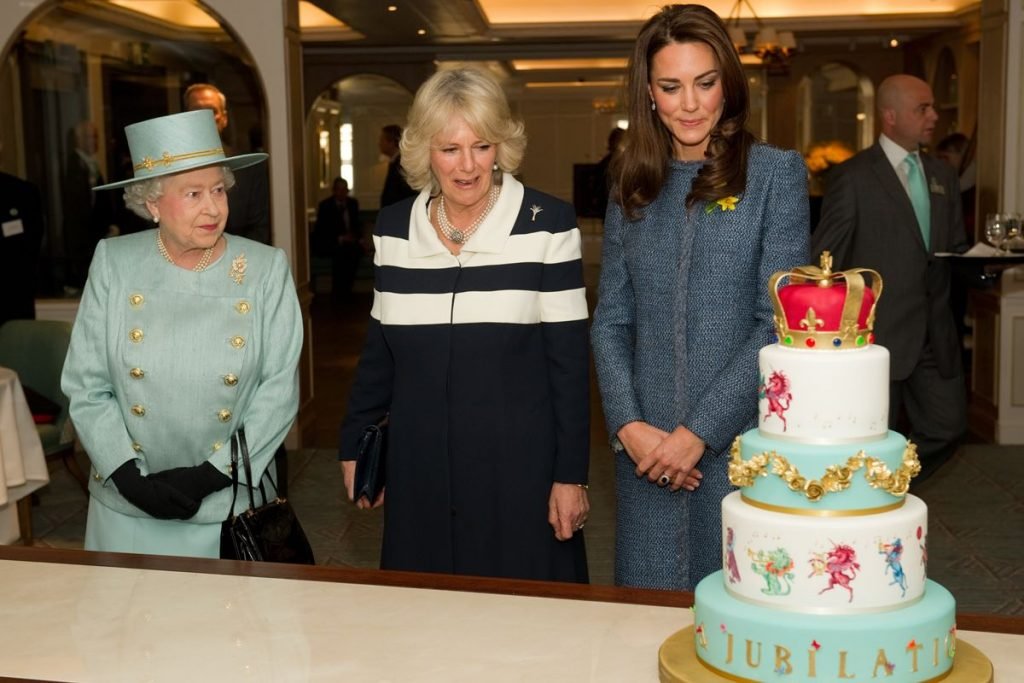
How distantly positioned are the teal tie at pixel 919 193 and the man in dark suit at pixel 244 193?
123 inches

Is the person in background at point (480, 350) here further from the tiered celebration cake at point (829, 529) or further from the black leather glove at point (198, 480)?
the tiered celebration cake at point (829, 529)

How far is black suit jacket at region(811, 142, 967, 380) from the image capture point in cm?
549

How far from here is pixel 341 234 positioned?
1700cm

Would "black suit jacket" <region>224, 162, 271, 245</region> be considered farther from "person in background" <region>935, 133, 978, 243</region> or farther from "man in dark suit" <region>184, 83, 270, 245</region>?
"person in background" <region>935, 133, 978, 243</region>

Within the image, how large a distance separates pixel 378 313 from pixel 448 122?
1.56 feet

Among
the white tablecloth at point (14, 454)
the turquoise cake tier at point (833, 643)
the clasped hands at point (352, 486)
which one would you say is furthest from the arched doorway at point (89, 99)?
the turquoise cake tier at point (833, 643)

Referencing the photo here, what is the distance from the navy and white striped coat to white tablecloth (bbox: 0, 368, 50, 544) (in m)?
2.36

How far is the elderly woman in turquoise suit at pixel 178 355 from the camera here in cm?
278

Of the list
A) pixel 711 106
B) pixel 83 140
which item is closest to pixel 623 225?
pixel 711 106

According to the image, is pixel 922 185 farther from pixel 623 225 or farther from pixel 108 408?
pixel 108 408

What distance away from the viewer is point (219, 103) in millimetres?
6531

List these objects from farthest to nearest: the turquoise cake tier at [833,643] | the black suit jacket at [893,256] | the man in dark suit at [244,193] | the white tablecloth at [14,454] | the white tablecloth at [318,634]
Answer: the man in dark suit at [244,193] < the black suit jacket at [893,256] < the white tablecloth at [14,454] < the white tablecloth at [318,634] < the turquoise cake tier at [833,643]

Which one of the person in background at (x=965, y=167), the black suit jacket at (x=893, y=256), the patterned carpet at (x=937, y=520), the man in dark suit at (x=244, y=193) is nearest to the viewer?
the patterned carpet at (x=937, y=520)

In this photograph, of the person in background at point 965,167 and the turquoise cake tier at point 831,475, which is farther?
the person in background at point 965,167
